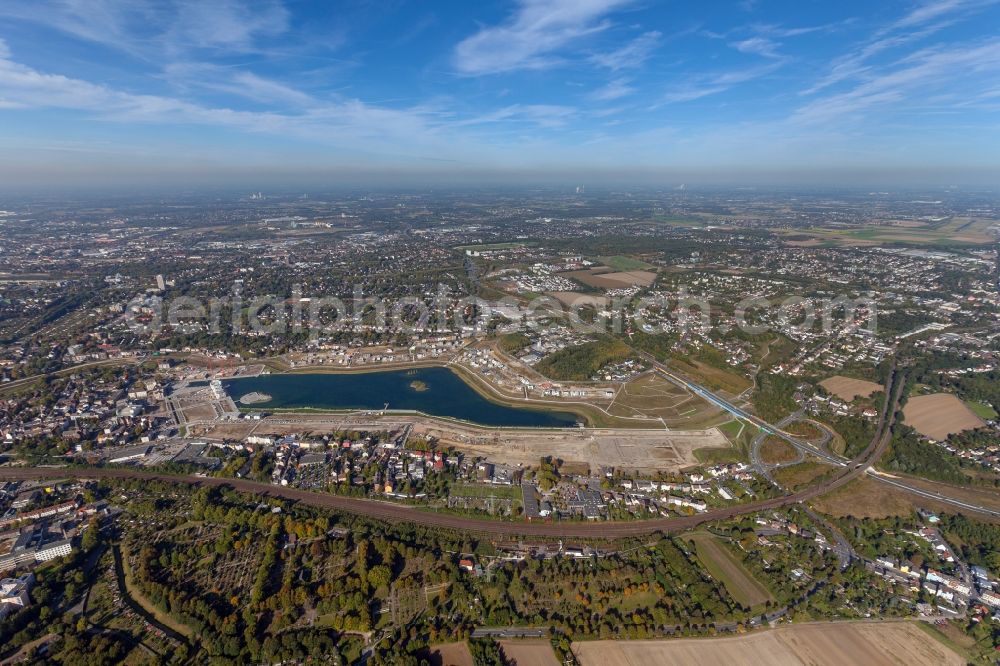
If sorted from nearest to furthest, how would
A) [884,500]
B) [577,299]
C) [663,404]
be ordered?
[884,500]
[663,404]
[577,299]

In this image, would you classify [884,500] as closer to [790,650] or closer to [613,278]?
[790,650]

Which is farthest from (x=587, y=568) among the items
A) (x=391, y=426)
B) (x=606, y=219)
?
(x=606, y=219)

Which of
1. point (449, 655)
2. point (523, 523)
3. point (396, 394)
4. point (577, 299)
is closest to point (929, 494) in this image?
point (523, 523)

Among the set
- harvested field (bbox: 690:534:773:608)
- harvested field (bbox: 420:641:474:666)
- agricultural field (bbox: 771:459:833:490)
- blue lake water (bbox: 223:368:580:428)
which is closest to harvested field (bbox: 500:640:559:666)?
harvested field (bbox: 420:641:474:666)

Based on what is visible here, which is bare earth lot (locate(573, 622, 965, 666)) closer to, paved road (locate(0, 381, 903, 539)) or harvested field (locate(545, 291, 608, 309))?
paved road (locate(0, 381, 903, 539))

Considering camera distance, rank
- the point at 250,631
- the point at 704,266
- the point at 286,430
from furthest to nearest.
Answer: the point at 704,266 → the point at 286,430 → the point at 250,631

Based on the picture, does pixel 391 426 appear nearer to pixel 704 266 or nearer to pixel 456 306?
pixel 456 306

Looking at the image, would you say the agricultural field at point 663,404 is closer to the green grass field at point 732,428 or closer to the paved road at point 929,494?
the green grass field at point 732,428
